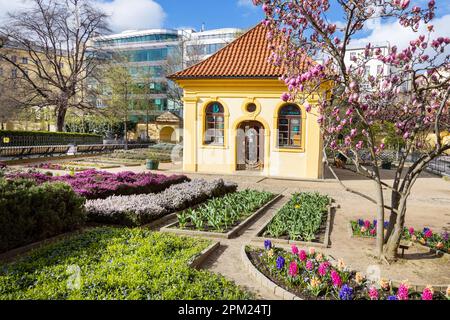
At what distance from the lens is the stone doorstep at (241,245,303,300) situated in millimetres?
4688

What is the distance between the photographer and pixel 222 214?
8.90m

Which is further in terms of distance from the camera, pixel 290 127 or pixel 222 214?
pixel 290 127

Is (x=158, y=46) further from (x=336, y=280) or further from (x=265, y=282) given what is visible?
(x=336, y=280)

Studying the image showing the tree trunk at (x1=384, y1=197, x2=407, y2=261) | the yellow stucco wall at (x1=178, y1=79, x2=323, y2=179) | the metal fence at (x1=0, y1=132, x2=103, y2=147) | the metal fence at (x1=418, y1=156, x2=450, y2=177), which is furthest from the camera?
the metal fence at (x1=0, y1=132, x2=103, y2=147)

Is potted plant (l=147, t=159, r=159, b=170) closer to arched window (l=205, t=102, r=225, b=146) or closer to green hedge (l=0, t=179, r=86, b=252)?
arched window (l=205, t=102, r=225, b=146)

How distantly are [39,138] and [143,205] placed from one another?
2231cm

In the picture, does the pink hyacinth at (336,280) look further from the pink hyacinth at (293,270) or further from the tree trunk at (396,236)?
the tree trunk at (396,236)

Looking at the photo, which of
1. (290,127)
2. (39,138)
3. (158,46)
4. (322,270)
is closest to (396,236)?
(322,270)

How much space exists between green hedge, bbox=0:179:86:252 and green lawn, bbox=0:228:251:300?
651 mm

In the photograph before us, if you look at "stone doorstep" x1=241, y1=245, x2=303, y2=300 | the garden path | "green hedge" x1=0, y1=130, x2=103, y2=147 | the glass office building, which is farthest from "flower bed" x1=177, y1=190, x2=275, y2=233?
the glass office building

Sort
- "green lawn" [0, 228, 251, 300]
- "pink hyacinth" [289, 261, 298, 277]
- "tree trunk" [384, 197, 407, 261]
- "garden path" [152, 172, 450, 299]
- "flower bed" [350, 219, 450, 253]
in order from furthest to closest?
1. "flower bed" [350, 219, 450, 253]
2. "tree trunk" [384, 197, 407, 261]
3. "garden path" [152, 172, 450, 299]
4. "pink hyacinth" [289, 261, 298, 277]
5. "green lawn" [0, 228, 251, 300]

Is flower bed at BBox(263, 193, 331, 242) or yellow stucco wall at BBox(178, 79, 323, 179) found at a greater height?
yellow stucco wall at BBox(178, 79, 323, 179)
